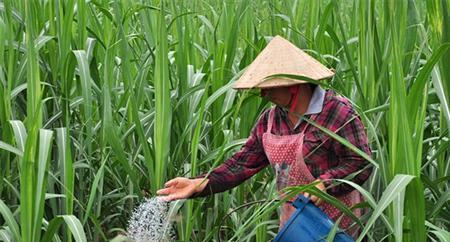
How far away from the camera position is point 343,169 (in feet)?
6.86

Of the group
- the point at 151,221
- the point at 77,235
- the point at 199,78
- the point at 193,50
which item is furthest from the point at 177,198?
the point at 193,50

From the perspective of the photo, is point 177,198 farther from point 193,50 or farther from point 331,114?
point 193,50

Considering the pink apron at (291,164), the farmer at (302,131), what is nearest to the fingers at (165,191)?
the farmer at (302,131)

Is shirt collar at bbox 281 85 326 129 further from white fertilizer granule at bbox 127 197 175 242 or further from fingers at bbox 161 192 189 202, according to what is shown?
white fertilizer granule at bbox 127 197 175 242

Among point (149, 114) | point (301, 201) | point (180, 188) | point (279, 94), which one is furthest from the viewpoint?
point (149, 114)

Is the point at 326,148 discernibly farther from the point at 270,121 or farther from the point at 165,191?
the point at 165,191

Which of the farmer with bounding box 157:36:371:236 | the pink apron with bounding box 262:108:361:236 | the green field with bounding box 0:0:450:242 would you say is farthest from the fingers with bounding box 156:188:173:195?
the pink apron with bounding box 262:108:361:236

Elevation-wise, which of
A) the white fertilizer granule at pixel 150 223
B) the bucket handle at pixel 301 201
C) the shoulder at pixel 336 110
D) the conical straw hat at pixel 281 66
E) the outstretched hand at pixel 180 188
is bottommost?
the white fertilizer granule at pixel 150 223

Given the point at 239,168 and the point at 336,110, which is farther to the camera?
the point at 239,168

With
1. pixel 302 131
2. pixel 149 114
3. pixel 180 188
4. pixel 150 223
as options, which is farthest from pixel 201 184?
pixel 149 114

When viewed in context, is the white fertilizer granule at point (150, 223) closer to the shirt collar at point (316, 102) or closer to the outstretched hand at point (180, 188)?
the outstretched hand at point (180, 188)

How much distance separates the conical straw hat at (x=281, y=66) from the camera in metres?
2.19

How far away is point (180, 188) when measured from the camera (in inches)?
90.6

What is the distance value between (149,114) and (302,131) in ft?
1.96
